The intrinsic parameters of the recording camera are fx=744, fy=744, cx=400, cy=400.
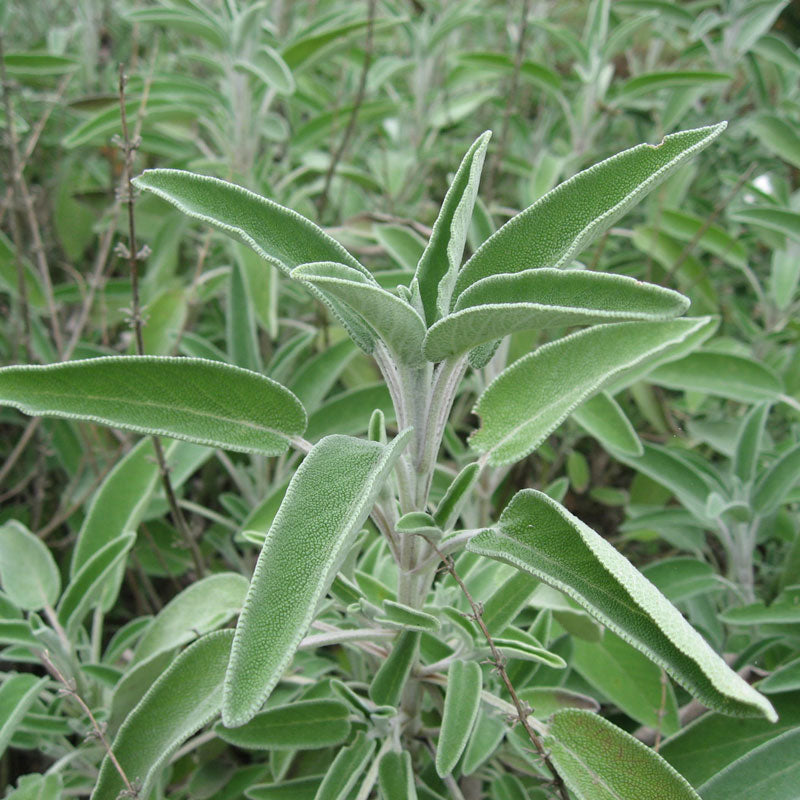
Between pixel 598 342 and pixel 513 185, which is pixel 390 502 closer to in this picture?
pixel 598 342

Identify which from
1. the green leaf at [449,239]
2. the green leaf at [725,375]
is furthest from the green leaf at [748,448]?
the green leaf at [449,239]

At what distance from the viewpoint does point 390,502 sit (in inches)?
32.1

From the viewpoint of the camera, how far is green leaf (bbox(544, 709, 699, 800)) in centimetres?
72

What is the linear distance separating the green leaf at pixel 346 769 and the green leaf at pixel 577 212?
554mm

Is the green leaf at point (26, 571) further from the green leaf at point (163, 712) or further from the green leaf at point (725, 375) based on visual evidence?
the green leaf at point (725, 375)

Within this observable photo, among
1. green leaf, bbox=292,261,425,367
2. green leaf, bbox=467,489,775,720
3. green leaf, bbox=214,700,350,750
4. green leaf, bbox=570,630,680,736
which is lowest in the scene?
green leaf, bbox=570,630,680,736

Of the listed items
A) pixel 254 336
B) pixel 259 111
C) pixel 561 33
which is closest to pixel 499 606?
pixel 254 336

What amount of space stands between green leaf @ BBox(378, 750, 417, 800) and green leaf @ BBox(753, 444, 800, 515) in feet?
2.23

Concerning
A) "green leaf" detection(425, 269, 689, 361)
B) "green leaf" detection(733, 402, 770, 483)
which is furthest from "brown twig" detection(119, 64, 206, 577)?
"green leaf" detection(733, 402, 770, 483)

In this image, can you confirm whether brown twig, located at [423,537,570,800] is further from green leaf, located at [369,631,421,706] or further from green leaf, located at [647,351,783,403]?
green leaf, located at [647,351,783,403]

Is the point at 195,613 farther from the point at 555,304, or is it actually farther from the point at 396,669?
the point at 555,304

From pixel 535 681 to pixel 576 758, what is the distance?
0.32m

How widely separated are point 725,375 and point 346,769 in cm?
98

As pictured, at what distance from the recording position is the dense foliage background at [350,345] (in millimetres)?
1025
